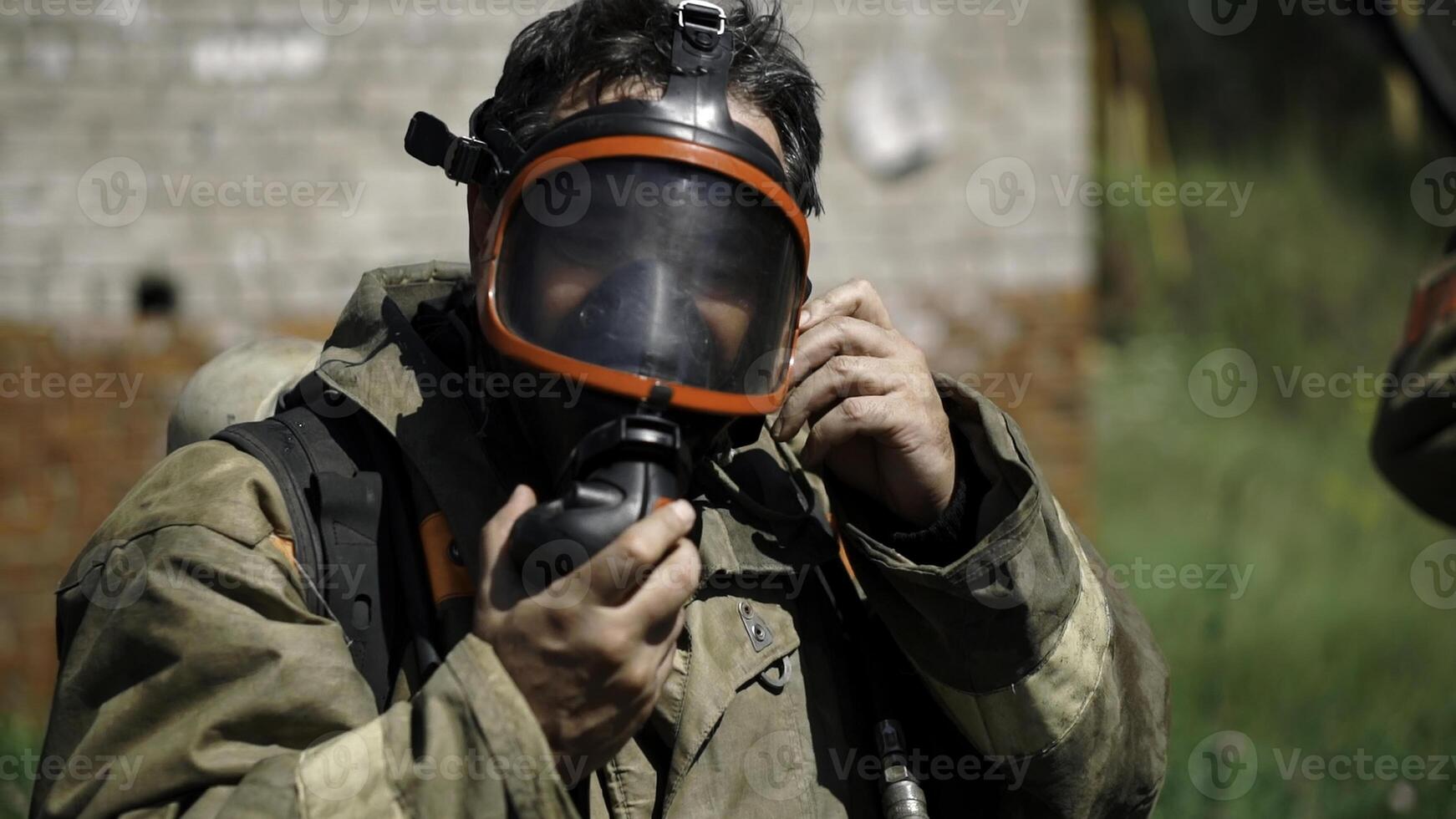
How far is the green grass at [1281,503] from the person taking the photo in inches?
177

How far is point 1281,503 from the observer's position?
711 cm

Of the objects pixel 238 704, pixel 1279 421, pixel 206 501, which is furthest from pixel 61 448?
pixel 1279 421

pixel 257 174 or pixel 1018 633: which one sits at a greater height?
pixel 257 174

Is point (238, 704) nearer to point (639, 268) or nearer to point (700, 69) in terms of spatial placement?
point (639, 268)

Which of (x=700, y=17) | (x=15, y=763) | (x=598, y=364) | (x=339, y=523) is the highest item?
(x=700, y=17)

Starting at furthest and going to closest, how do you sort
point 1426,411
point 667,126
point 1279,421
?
point 1279,421 → point 1426,411 → point 667,126

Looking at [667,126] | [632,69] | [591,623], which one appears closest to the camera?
[591,623]

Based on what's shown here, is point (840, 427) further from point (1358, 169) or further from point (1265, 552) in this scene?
point (1358, 169)

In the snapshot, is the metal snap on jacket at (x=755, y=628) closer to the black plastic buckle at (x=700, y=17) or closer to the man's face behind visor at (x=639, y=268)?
the man's face behind visor at (x=639, y=268)

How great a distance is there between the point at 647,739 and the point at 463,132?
3.35 meters

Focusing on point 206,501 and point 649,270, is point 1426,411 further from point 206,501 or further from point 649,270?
point 206,501

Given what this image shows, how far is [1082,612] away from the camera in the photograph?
2049mm

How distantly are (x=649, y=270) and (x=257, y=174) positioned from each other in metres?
3.26

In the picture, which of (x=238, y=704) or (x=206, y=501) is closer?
(x=238, y=704)
